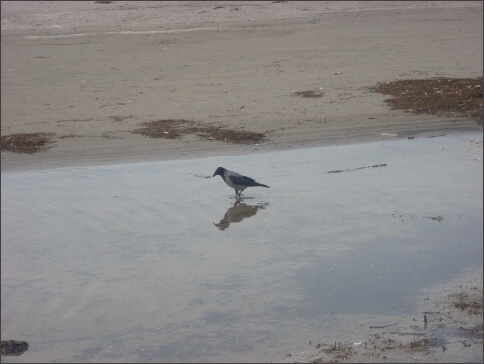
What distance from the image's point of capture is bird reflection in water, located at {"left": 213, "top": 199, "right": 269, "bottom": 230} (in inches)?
334

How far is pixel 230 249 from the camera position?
7.77 metres

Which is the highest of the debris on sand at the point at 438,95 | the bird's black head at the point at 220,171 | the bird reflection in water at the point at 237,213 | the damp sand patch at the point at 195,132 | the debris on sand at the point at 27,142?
the debris on sand at the point at 27,142

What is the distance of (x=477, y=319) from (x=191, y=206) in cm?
363

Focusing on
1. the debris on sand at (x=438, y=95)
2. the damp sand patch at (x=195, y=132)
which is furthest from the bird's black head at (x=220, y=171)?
the debris on sand at (x=438, y=95)

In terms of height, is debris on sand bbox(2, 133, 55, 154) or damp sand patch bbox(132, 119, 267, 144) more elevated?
debris on sand bbox(2, 133, 55, 154)

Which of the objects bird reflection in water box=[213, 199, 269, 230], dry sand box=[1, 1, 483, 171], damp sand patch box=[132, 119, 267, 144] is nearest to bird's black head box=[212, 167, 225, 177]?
bird reflection in water box=[213, 199, 269, 230]

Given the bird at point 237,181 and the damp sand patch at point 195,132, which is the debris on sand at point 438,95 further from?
the bird at point 237,181

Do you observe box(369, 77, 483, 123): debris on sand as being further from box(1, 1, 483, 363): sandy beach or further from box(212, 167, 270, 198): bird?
box(212, 167, 270, 198): bird

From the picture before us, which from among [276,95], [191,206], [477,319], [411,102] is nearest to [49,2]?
[276,95]

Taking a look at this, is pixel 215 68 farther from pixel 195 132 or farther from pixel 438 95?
pixel 438 95

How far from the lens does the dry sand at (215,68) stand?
11414 millimetres

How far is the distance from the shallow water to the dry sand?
87 cm

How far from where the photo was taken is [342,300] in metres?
6.55

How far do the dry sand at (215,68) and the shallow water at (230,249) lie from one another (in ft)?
2.85
